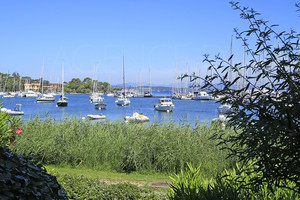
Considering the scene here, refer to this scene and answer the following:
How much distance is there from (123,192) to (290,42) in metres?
4.45

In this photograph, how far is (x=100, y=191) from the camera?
5914mm

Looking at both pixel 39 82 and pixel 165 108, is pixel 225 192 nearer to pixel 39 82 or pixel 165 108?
pixel 165 108

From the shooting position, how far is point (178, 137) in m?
8.83

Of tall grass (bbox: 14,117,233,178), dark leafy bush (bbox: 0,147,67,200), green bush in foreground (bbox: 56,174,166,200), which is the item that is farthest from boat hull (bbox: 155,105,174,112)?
dark leafy bush (bbox: 0,147,67,200)

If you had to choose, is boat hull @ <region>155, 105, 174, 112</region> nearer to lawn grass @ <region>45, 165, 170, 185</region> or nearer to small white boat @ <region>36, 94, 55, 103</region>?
small white boat @ <region>36, 94, 55, 103</region>

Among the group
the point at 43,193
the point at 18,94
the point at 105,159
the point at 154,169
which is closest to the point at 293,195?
the point at 43,193

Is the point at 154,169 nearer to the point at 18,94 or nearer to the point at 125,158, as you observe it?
the point at 125,158

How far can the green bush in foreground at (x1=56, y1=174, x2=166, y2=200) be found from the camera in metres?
5.77

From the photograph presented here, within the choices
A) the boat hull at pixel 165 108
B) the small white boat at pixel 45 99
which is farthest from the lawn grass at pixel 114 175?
the small white boat at pixel 45 99

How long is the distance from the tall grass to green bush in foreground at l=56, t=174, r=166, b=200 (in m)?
1.95

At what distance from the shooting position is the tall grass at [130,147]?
812 cm

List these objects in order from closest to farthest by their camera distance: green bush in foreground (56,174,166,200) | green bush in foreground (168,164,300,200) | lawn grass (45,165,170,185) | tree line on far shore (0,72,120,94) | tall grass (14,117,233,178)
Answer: green bush in foreground (168,164,300,200) → green bush in foreground (56,174,166,200) → lawn grass (45,165,170,185) → tall grass (14,117,233,178) → tree line on far shore (0,72,120,94)

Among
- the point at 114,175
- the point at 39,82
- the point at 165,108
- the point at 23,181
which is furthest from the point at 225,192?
the point at 39,82

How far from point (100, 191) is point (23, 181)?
3.79 m
